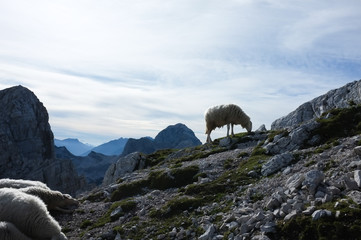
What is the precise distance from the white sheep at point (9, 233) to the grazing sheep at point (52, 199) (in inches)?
341

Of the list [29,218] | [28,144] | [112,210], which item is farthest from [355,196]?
[28,144]

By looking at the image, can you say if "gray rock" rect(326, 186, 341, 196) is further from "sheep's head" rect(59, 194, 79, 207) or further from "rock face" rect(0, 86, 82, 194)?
"rock face" rect(0, 86, 82, 194)

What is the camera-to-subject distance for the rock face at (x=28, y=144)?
13312 cm

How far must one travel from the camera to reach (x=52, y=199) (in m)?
21.9

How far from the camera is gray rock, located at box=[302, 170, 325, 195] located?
11831 mm

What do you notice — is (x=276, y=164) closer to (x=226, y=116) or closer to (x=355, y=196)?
(x=355, y=196)

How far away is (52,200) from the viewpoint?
21.8 meters

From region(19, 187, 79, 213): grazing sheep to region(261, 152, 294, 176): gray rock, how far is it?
14765 mm

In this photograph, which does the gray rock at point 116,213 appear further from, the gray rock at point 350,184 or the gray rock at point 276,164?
the gray rock at point 350,184

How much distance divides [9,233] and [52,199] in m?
9.76

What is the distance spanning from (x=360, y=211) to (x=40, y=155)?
169 metres

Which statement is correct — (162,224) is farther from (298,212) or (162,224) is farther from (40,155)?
(40,155)

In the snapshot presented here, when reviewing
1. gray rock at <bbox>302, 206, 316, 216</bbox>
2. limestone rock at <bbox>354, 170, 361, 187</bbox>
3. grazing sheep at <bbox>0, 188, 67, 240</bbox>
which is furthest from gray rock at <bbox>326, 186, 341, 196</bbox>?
grazing sheep at <bbox>0, 188, 67, 240</bbox>

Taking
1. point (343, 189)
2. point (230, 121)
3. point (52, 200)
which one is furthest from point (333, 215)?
point (230, 121)
